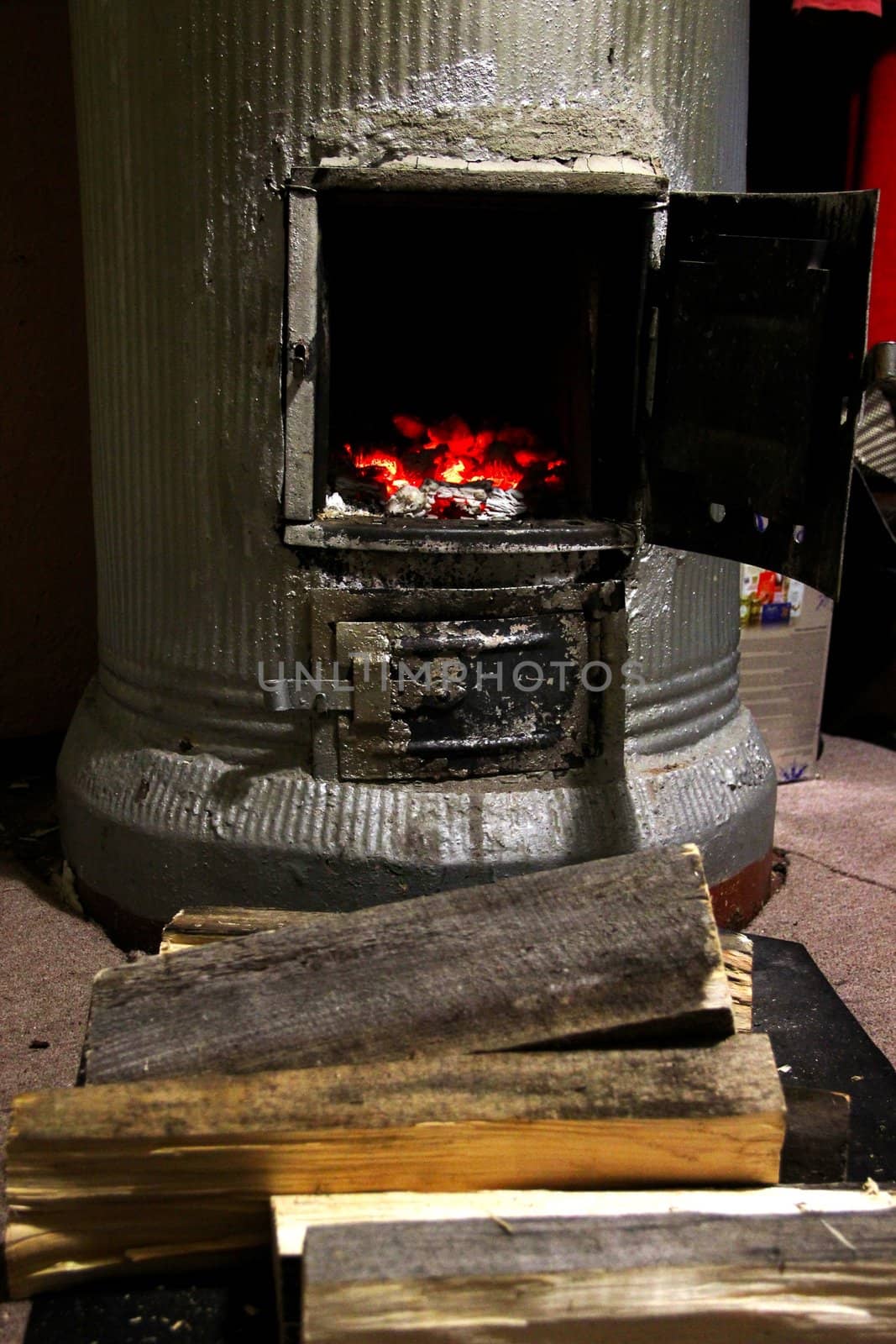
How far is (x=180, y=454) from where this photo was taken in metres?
2.12

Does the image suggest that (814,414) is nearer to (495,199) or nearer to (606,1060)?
(495,199)

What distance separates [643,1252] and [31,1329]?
A: 2.15ft

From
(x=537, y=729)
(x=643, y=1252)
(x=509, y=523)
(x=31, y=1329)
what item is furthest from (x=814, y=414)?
(x=31, y=1329)

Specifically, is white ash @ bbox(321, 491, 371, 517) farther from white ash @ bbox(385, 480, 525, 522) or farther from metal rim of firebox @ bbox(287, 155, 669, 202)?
metal rim of firebox @ bbox(287, 155, 669, 202)

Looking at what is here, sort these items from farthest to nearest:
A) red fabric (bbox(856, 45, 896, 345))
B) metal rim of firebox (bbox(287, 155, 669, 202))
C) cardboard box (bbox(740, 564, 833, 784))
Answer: cardboard box (bbox(740, 564, 833, 784))
red fabric (bbox(856, 45, 896, 345))
metal rim of firebox (bbox(287, 155, 669, 202))

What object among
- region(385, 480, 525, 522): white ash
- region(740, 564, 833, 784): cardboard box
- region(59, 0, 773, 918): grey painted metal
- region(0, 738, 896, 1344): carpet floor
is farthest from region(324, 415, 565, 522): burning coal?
region(0, 738, 896, 1344): carpet floor

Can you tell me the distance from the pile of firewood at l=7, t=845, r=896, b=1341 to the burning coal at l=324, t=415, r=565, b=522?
90 cm

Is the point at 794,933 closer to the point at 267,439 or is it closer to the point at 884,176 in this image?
the point at 267,439

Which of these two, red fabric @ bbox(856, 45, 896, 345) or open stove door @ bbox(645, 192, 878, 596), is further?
red fabric @ bbox(856, 45, 896, 345)

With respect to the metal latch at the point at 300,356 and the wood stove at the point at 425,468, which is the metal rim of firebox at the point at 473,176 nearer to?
the wood stove at the point at 425,468

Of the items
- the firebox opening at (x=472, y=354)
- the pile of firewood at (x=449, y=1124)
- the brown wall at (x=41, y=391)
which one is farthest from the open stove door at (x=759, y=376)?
the brown wall at (x=41, y=391)

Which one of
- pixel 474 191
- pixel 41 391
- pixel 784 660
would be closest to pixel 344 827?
pixel 474 191

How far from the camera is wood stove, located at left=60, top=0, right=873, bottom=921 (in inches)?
75.2

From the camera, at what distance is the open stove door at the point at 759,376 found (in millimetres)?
1724
